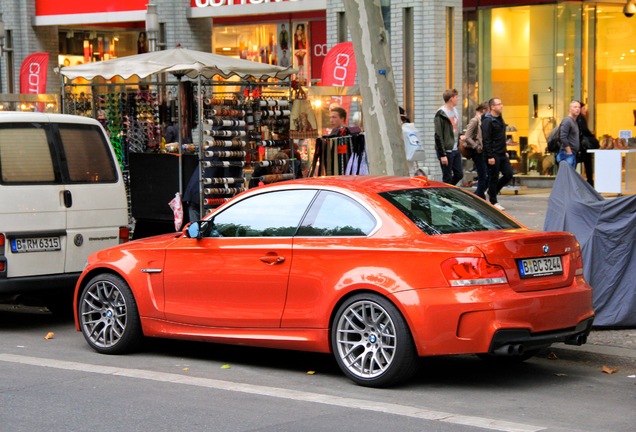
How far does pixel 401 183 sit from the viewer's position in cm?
878

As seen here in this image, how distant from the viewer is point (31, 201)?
1050cm

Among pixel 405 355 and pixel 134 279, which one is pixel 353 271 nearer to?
pixel 405 355

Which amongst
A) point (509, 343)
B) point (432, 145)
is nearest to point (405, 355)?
point (509, 343)

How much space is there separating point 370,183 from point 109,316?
2.50 m

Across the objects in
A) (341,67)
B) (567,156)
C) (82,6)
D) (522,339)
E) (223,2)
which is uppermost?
(82,6)

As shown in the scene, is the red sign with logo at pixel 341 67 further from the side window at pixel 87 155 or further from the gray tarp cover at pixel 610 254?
the gray tarp cover at pixel 610 254

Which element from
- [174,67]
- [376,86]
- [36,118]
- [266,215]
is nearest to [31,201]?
[36,118]

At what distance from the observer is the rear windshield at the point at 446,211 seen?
8141 mm

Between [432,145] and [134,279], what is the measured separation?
43.7 feet

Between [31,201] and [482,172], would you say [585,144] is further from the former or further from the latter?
[31,201]

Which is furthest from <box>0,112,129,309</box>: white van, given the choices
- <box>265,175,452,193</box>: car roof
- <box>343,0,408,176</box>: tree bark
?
<box>265,175,452,193</box>: car roof

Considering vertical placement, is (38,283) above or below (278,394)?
above

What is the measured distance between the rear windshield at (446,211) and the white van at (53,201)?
3.72 metres

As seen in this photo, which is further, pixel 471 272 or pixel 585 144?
pixel 585 144
